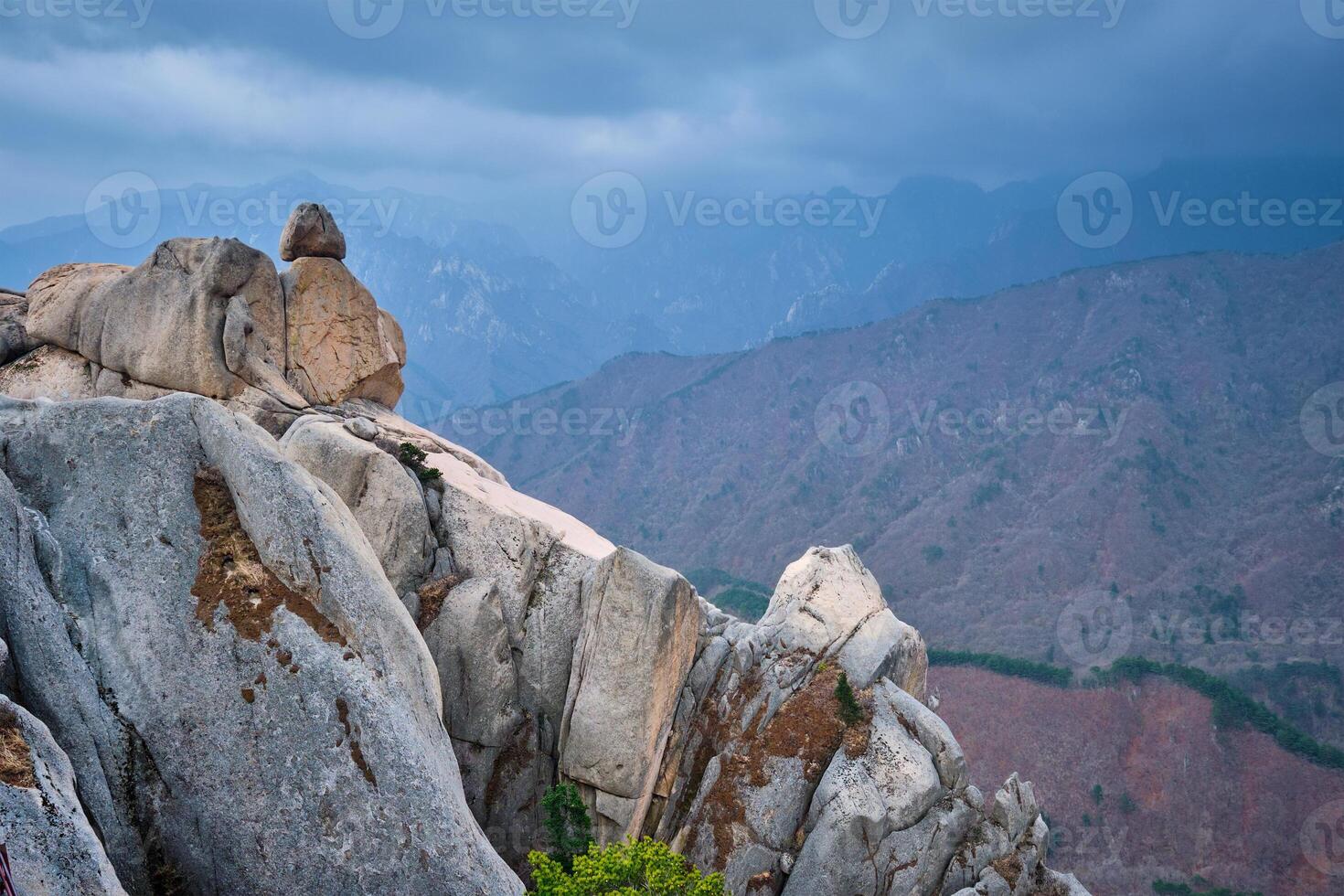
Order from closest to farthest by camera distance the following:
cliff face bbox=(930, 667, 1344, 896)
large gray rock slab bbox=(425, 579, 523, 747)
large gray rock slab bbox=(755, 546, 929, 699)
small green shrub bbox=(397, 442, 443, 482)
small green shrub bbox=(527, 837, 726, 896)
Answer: small green shrub bbox=(527, 837, 726, 896) < large gray rock slab bbox=(425, 579, 523, 747) < small green shrub bbox=(397, 442, 443, 482) < large gray rock slab bbox=(755, 546, 929, 699) < cliff face bbox=(930, 667, 1344, 896)

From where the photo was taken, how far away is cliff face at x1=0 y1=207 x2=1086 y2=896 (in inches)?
910

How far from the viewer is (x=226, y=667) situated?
79.3ft

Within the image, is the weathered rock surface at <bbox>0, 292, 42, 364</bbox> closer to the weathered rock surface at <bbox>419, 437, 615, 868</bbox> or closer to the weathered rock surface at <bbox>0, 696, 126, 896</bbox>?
the weathered rock surface at <bbox>419, 437, 615, 868</bbox>

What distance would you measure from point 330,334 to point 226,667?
90.9 feet

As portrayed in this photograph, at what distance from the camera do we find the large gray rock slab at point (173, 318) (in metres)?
43.9

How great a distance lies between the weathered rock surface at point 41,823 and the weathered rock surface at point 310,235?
1354 inches

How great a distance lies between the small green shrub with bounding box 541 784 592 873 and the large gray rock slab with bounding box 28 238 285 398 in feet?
75.6

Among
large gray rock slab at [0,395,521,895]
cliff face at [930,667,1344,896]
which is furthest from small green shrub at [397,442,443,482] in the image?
cliff face at [930,667,1344,896]

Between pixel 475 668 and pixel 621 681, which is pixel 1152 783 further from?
pixel 475 668

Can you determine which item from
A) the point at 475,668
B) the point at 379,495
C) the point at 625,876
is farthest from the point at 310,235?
the point at 625,876

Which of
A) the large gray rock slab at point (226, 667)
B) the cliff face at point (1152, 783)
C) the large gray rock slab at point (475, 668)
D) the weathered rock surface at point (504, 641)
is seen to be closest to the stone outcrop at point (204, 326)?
the weathered rock surface at point (504, 641)

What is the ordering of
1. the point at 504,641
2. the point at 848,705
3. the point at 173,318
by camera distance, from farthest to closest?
the point at 173,318, the point at 848,705, the point at 504,641

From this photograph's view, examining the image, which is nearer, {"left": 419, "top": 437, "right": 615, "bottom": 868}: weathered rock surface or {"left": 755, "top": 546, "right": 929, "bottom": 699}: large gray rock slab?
{"left": 419, "top": 437, "right": 615, "bottom": 868}: weathered rock surface

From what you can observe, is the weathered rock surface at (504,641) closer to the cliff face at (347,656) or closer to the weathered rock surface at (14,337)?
the cliff face at (347,656)
